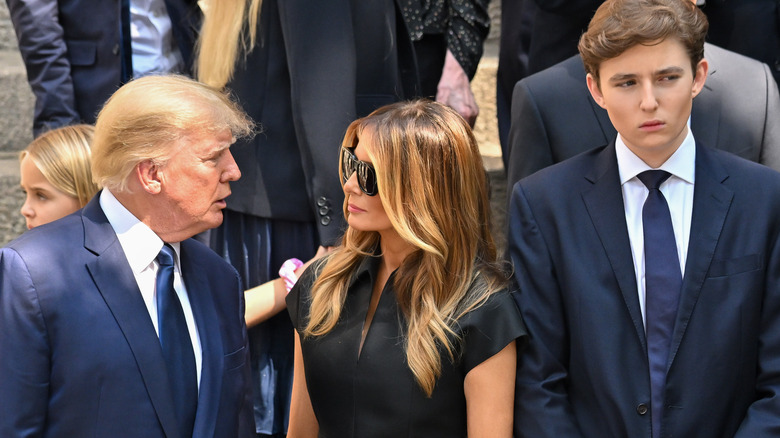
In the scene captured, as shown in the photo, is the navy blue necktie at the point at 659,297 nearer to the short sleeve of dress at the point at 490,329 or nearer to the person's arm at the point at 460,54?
the short sleeve of dress at the point at 490,329

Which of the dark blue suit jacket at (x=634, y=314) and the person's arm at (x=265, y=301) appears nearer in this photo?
the dark blue suit jacket at (x=634, y=314)

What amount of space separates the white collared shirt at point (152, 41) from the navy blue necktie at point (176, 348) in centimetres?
177

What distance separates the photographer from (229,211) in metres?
3.37

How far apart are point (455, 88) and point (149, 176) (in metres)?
1.82

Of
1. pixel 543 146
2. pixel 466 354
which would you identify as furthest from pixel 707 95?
pixel 466 354

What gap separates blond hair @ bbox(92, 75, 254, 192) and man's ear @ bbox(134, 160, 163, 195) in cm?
2

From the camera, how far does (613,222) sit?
7.95 ft

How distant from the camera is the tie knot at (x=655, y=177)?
7.98 ft

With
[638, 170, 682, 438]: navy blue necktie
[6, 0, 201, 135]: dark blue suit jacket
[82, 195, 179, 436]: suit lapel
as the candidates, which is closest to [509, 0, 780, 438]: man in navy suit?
[638, 170, 682, 438]: navy blue necktie

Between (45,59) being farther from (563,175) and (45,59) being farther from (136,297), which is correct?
(563,175)

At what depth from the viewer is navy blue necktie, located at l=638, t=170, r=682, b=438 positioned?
7.70 feet

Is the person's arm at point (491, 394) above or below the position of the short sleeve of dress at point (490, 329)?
below

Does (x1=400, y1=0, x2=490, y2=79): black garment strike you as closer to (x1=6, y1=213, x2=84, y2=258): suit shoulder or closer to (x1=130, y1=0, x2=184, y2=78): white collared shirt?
(x1=130, y1=0, x2=184, y2=78): white collared shirt

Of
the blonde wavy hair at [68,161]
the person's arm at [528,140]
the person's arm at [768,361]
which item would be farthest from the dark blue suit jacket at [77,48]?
the person's arm at [768,361]
